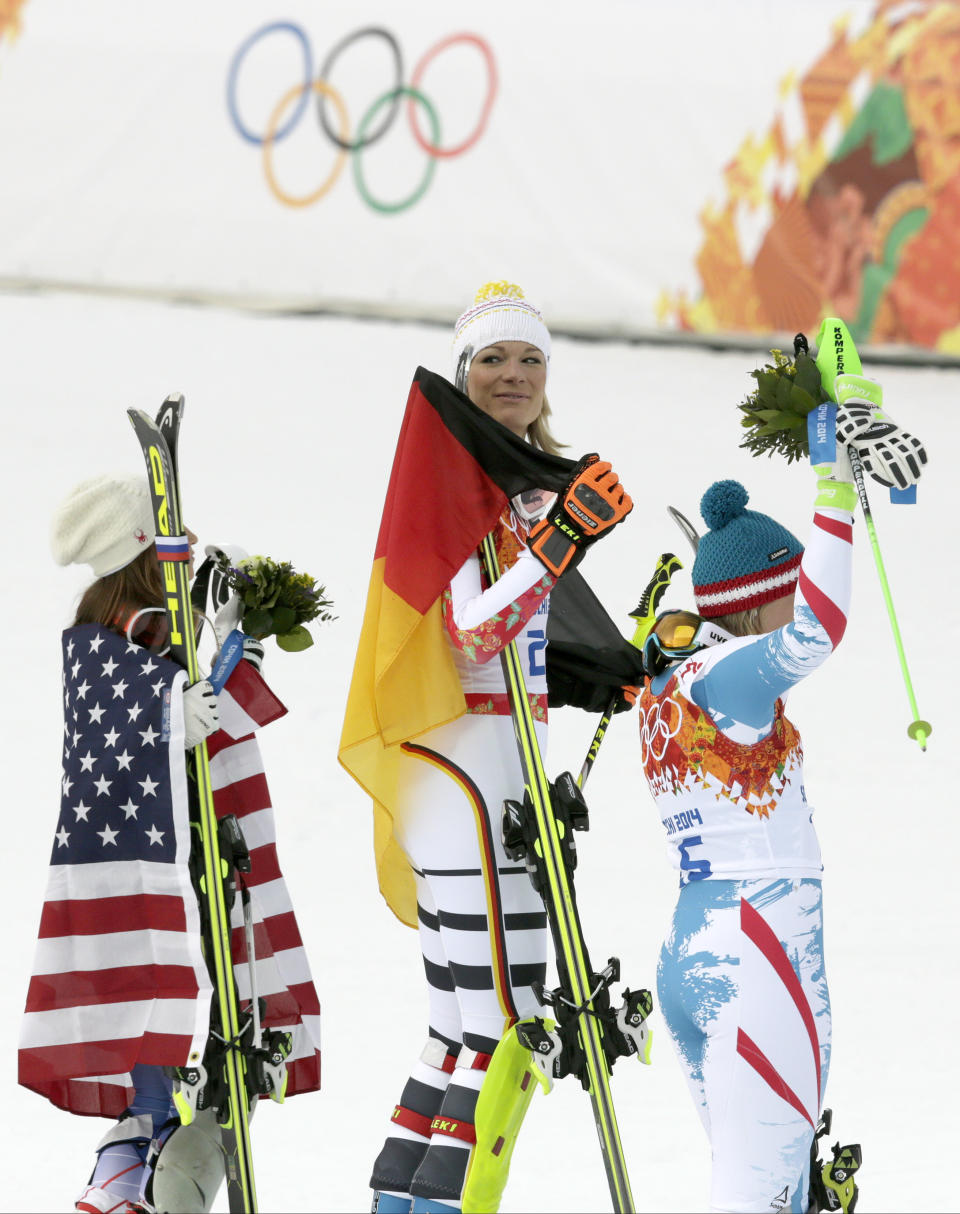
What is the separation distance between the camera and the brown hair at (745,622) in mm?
2238

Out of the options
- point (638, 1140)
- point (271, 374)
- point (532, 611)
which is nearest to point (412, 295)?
point (271, 374)

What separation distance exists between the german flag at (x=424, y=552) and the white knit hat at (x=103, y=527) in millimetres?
401

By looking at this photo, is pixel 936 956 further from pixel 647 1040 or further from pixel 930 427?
pixel 930 427

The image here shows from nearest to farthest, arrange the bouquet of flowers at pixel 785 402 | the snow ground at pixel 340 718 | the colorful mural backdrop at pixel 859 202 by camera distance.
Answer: the bouquet of flowers at pixel 785 402, the snow ground at pixel 340 718, the colorful mural backdrop at pixel 859 202

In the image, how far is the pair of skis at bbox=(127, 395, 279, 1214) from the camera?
246 cm

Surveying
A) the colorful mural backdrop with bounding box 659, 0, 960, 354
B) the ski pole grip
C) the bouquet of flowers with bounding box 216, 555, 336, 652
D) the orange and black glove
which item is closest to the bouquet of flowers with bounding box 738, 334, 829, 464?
the orange and black glove

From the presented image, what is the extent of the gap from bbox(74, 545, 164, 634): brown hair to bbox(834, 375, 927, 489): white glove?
3.58 feet

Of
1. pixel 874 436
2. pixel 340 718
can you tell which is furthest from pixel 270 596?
pixel 340 718

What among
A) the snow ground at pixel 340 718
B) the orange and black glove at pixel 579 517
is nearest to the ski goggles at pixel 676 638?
the orange and black glove at pixel 579 517

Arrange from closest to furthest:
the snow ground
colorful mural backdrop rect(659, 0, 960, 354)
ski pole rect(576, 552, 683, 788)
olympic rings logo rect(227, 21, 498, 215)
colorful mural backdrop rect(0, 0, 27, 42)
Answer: ski pole rect(576, 552, 683, 788), the snow ground, colorful mural backdrop rect(659, 0, 960, 354), olympic rings logo rect(227, 21, 498, 215), colorful mural backdrop rect(0, 0, 27, 42)

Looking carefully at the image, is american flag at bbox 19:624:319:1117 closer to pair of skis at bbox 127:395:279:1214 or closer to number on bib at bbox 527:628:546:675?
pair of skis at bbox 127:395:279:1214

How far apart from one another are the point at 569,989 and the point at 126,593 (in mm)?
903

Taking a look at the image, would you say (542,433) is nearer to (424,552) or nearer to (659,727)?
(424,552)

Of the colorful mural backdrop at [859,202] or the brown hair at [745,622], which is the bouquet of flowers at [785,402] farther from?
the colorful mural backdrop at [859,202]
